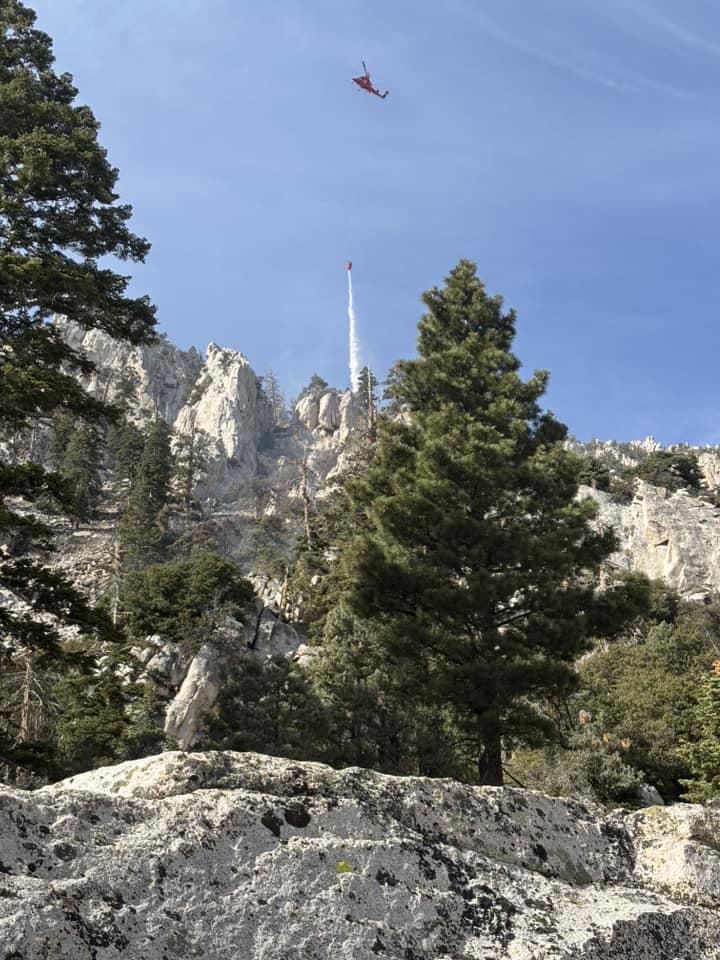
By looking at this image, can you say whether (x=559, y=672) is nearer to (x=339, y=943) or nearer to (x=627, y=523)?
(x=339, y=943)

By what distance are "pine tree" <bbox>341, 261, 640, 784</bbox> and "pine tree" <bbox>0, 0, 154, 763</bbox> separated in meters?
7.08

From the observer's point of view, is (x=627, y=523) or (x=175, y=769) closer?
(x=175, y=769)

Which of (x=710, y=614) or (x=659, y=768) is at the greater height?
(x=710, y=614)

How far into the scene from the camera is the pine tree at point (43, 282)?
1148 centimetres

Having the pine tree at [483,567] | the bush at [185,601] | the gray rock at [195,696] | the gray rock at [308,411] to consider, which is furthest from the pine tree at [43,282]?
the gray rock at [308,411]

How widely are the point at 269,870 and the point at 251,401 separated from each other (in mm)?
133213

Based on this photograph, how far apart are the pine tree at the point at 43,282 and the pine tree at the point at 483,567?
7077mm

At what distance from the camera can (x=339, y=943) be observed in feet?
8.35

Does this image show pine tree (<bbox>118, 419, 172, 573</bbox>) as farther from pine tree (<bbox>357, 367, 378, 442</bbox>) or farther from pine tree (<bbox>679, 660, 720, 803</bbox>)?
pine tree (<bbox>679, 660, 720, 803</bbox>)

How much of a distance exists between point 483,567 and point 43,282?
35.6ft

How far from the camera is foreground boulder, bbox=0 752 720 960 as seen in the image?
94.7 inches

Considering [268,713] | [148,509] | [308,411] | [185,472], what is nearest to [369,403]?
[148,509]

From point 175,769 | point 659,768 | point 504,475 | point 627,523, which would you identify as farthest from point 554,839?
point 627,523

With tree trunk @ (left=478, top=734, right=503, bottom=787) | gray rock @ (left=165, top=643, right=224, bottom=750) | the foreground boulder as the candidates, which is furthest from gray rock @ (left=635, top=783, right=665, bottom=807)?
the foreground boulder
